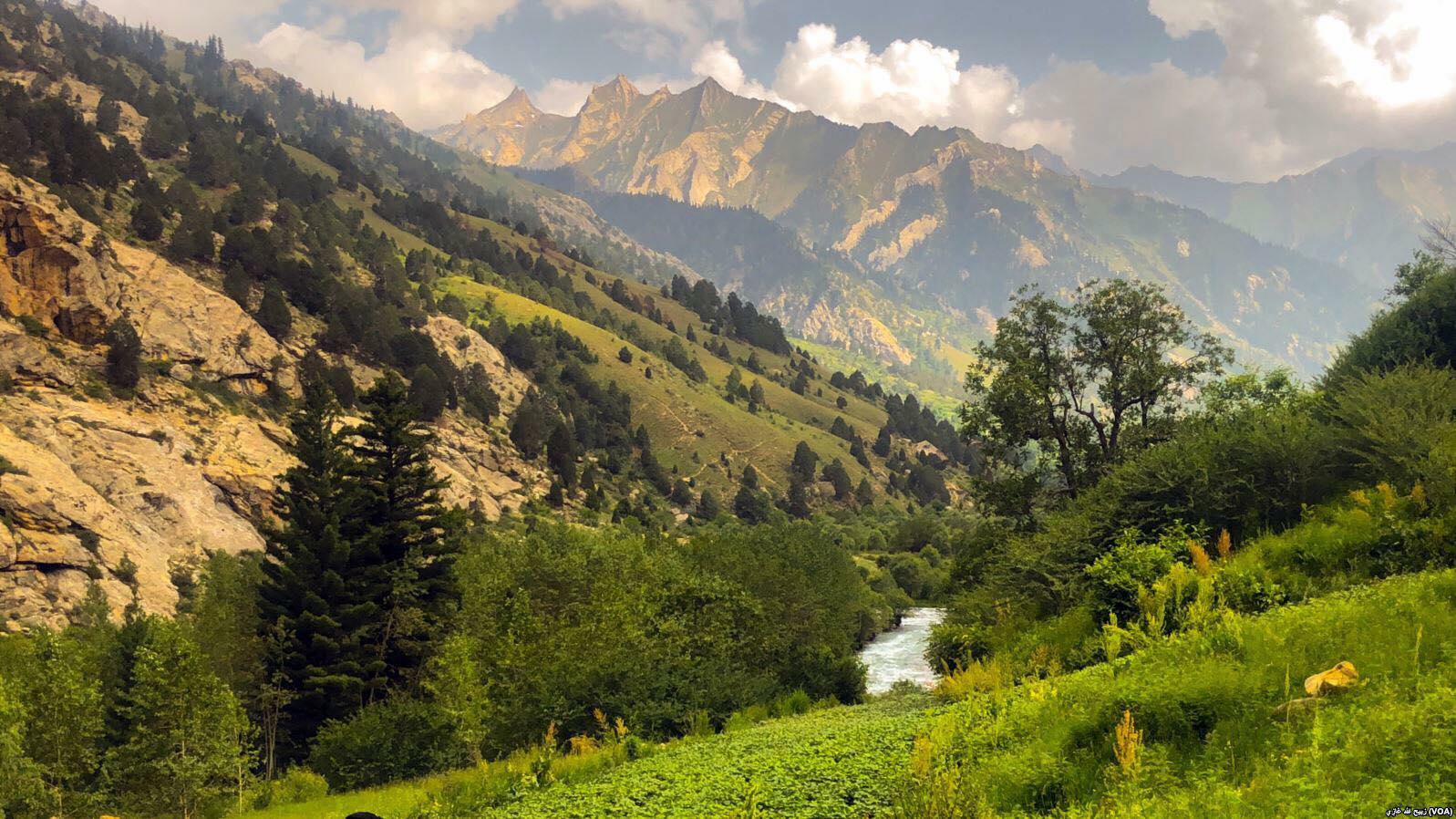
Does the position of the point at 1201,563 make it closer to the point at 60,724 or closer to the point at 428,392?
the point at 60,724

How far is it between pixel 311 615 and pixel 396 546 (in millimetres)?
6310

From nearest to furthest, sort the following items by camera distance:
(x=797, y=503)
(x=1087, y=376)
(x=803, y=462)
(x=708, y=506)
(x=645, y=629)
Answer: (x=1087, y=376) < (x=645, y=629) < (x=708, y=506) < (x=797, y=503) < (x=803, y=462)

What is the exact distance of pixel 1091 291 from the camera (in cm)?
4216

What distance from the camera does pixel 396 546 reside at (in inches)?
1896

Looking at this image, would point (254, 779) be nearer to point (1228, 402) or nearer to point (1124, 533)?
point (1124, 533)

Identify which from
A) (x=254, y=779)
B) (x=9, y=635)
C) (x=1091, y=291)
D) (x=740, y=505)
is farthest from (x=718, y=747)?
(x=740, y=505)

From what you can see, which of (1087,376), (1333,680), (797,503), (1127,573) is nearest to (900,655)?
(1087,376)

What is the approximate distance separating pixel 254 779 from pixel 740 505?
115683mm

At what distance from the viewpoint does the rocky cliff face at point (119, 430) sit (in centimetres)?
5994

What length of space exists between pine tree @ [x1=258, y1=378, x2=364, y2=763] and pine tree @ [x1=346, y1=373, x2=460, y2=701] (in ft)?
3.59

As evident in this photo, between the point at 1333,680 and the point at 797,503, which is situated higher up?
the point at 797,503

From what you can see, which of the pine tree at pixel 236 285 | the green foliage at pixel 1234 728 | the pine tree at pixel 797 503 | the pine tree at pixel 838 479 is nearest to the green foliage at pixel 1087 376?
the green foliage at pixel 1234 728

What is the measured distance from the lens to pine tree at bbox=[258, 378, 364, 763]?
43.3m

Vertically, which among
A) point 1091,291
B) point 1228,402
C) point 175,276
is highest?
point 175,276
